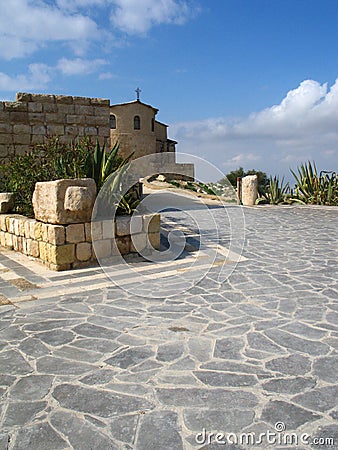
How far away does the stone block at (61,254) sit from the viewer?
231 inches

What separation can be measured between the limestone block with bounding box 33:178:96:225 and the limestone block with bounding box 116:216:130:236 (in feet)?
1.67

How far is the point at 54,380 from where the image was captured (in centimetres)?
287

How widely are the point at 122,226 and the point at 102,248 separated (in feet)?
1.55

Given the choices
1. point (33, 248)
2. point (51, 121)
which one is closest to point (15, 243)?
point (33, 248)

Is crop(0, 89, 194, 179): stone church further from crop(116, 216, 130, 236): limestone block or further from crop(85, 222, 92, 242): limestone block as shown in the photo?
crop(85, 222, 92, 242): limestone block

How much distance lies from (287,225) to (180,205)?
4714 mm

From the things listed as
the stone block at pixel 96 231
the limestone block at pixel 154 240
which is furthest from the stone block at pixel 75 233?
the limestone block at pixel 154 240

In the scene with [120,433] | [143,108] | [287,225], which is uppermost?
[143,108]

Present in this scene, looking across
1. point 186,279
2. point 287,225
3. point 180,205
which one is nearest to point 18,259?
point 186,279

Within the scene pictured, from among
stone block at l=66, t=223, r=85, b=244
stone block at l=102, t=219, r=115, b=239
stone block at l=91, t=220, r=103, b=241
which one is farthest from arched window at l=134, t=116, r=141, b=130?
stone block at l=66, t=223, r=85, b=244

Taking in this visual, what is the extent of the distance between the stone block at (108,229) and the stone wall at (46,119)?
5.71 meters

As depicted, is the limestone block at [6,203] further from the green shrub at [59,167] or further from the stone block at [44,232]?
the stone block at [44,232]

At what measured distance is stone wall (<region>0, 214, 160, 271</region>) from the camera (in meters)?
5.94

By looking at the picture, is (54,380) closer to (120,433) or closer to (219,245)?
(120,433)
